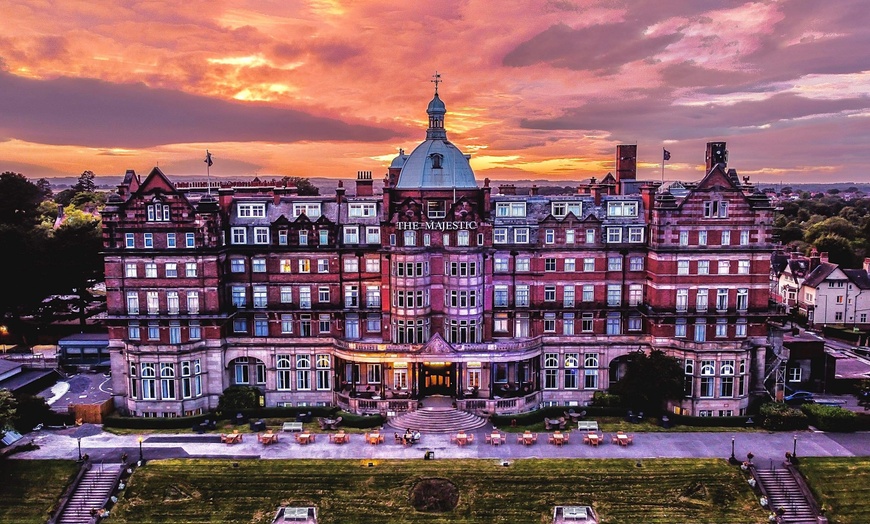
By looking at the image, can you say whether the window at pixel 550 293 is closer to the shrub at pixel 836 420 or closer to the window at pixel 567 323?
the window at pixel 567 323

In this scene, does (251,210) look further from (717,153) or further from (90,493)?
(717,153)

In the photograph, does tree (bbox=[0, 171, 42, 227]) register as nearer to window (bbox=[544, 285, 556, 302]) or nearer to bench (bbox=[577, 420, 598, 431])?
window (bbox=[544, 285, 556, 302])

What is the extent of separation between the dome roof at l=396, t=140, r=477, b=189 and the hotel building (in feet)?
0.79

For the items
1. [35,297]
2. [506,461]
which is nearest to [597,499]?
[506,461]

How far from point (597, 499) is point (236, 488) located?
27.7 metres

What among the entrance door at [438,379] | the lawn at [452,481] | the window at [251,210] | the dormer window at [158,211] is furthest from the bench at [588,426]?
the dormer window at [158,211]

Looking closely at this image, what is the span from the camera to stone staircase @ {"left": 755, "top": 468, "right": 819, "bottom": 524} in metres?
48.0

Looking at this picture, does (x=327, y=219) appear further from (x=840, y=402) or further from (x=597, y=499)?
(x=840, y=402)

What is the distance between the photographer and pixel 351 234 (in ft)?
216

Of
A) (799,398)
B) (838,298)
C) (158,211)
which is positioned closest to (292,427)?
(158,211)

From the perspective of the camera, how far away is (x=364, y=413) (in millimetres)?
62219

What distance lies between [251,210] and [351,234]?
35.2 feet

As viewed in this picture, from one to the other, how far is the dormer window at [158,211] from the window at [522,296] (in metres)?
35.6

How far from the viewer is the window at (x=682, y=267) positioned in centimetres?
6319
